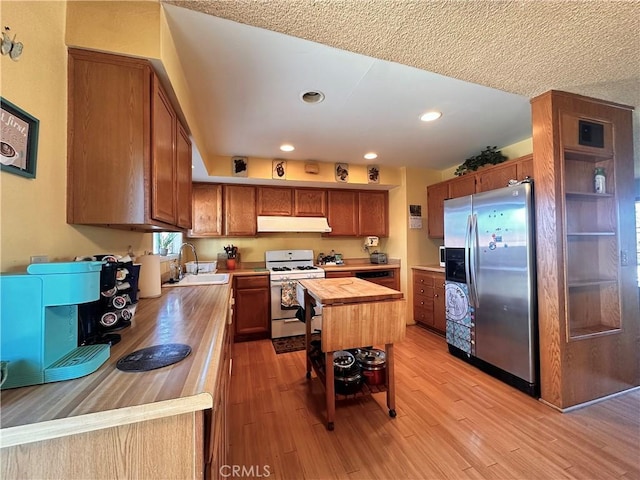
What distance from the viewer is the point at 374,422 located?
1.90 metres

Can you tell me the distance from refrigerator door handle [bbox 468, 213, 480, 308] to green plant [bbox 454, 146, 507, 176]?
1.03 m

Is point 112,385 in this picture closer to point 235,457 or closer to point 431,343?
point 235,457

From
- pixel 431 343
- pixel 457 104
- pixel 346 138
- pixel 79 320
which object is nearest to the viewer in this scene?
pixel 79 320

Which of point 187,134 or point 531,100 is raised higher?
point 531,100

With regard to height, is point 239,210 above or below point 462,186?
below

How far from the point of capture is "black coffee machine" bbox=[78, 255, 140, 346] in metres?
1.00

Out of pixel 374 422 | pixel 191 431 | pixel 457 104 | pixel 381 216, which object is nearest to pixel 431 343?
pixel 374 422

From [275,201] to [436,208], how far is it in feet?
7.93

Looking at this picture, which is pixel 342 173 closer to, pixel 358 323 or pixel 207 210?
pixel 207 210

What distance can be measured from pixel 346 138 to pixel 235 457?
293cm

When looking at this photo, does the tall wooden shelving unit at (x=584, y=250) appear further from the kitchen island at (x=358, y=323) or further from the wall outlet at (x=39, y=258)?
the wall outlet at (x=39, y=258)

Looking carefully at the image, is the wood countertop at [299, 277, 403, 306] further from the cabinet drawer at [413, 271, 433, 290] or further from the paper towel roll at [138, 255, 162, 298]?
the cabinet drawer at [413, 271, 433, 290]

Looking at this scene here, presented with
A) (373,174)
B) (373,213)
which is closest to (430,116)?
(373,174)

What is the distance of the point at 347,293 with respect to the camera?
1896mm
